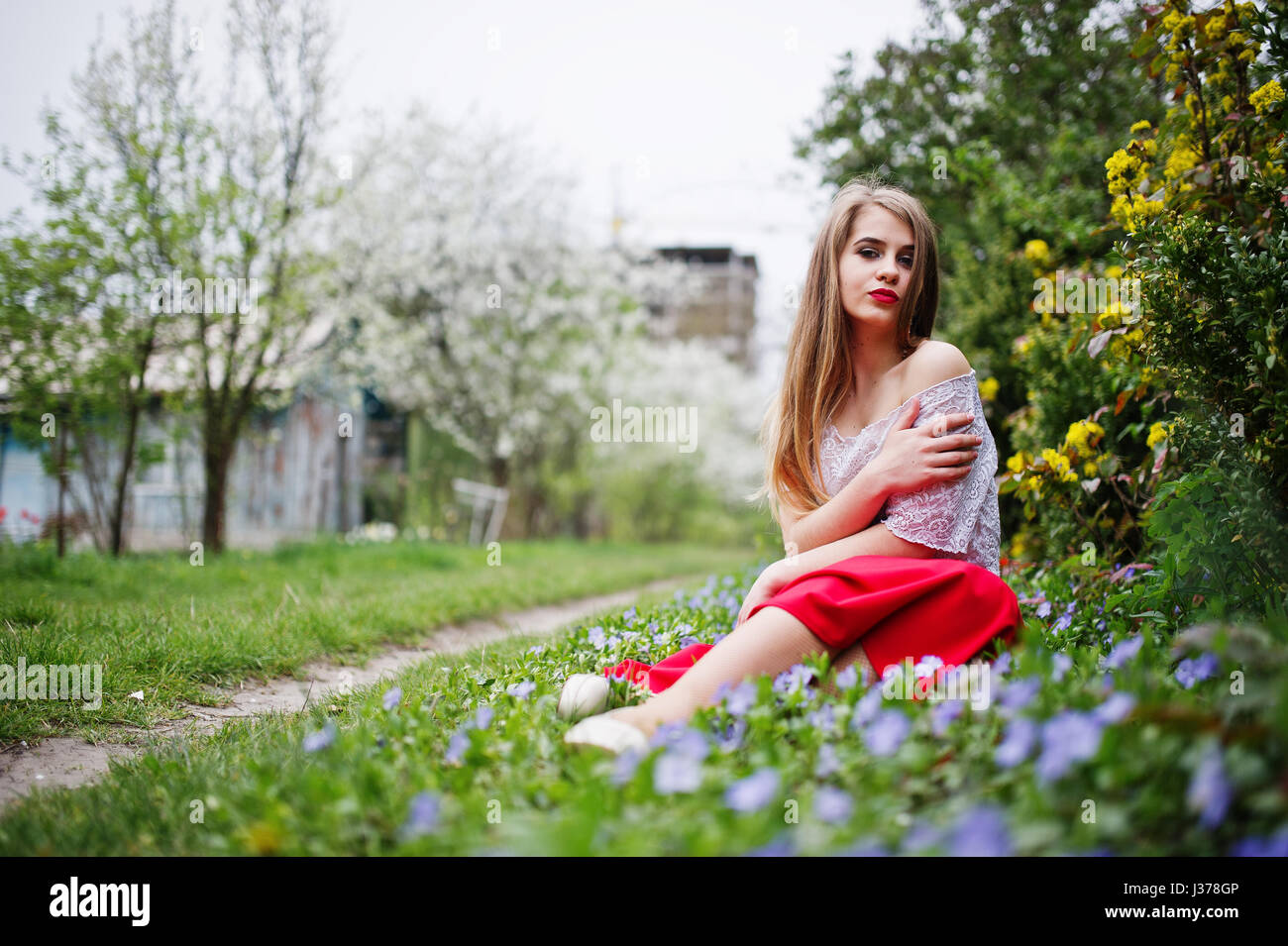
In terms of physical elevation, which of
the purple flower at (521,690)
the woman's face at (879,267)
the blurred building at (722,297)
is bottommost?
the purple flower at (521,690)

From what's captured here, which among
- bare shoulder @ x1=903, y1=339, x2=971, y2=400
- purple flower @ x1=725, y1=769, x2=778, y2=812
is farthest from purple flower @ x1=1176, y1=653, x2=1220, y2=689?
bare shoulder @ x1=903, y1=339, x2=971, y2=400

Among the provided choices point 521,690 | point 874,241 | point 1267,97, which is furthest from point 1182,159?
point 521,690

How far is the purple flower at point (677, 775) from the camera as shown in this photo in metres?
1.31

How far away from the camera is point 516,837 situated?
1.19 m

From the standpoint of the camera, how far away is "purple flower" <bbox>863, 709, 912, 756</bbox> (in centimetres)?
136

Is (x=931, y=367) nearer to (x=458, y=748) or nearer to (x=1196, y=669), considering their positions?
(x=1196, y=669)

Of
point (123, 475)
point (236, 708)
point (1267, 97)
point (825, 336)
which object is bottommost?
point (236, 708)

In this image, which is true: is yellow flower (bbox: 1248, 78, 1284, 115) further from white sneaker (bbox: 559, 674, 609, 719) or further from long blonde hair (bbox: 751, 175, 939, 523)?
white sneaker (bbox: 559, 674, 609, 719)

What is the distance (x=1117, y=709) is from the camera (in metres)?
1.20

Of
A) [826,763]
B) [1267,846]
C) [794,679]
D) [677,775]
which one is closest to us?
[1267,846]

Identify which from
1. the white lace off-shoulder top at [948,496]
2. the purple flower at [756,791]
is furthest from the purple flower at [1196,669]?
the purple flower at [756,791]

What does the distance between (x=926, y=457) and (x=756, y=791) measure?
1.37 m

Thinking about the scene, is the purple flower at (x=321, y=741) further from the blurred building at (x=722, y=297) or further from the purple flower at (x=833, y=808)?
the blurred building at (x=722, y=297)
